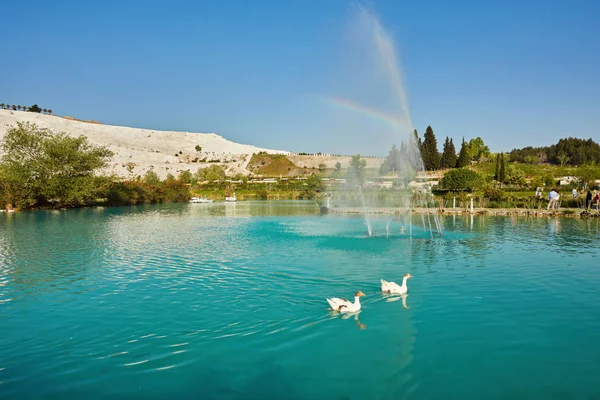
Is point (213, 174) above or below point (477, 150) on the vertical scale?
below

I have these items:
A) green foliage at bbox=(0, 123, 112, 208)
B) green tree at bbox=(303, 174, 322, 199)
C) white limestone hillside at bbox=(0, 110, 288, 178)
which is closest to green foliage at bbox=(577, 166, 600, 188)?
green tree at bbox=(303, 174, 322, 199)

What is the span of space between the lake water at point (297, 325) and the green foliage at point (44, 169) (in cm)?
4118

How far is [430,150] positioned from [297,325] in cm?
9422

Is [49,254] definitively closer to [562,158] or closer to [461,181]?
[461,181]

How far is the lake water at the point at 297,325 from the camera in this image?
822 cm

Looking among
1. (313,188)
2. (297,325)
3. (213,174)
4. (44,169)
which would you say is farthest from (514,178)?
(297,325)

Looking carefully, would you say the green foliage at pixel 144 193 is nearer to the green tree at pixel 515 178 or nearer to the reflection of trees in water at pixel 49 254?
the reflection of trees in water at pixel 49 254

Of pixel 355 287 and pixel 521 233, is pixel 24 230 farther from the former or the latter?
pixel 521 233

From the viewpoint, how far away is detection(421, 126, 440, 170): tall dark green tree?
98.9m

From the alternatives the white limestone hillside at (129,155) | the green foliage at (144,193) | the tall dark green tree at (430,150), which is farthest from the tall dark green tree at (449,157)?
the white limestone hillside at (129,155)

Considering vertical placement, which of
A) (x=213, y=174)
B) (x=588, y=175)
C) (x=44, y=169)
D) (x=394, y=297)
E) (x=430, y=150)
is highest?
(x=430, y=150)

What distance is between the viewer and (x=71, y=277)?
665 inches

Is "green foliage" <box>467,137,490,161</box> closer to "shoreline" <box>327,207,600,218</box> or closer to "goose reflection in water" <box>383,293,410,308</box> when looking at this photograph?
"shoreline" <box>327,207,600,218</box>

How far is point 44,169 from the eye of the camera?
5944 centimetres
